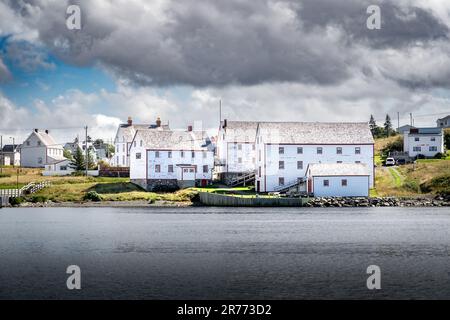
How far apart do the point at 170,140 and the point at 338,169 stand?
27605mm

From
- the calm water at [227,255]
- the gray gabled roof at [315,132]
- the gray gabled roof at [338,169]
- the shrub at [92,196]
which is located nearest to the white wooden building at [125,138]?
the shrub at [92,196]

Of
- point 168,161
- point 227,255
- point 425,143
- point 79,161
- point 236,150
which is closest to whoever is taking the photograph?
point 227,255

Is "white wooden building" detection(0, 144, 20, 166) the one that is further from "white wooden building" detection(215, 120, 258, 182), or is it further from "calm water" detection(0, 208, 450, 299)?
"calm water" detection(0, 208, 450, 299)

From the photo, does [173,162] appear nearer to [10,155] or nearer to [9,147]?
[10,155]

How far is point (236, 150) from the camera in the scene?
4026 inches

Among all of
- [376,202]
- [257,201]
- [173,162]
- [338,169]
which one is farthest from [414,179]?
[173,162]

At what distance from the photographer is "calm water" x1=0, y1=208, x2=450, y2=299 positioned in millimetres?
31672

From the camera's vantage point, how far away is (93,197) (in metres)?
90.5

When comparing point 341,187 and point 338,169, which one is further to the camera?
point 338,169

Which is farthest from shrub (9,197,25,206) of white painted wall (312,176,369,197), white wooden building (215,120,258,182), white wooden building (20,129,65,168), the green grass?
the green grass

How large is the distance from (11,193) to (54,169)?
79.6ft

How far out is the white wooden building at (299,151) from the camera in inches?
3647

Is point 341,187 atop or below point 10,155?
below
